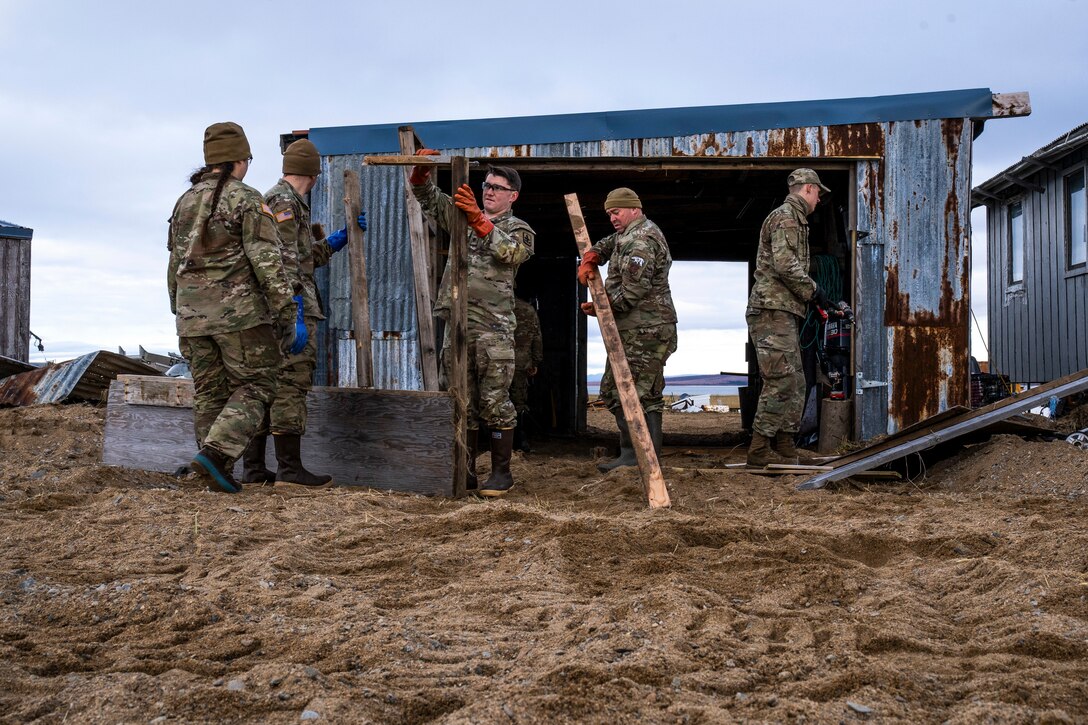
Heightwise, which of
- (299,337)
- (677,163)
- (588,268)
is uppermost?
(677,163)

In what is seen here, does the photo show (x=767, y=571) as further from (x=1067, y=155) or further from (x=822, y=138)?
(x=1067, y=155)

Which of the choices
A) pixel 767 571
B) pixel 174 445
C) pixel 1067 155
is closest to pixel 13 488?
pixel 174 445

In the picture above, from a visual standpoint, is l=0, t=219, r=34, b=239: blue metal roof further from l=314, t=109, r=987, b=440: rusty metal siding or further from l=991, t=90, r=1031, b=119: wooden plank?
l=991, t=90, r=1031, b=119: wooden plank

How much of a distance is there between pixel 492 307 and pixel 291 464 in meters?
1.51

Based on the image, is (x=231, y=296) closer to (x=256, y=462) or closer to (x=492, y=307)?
(x=256, y=462)

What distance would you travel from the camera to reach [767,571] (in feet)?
10.4

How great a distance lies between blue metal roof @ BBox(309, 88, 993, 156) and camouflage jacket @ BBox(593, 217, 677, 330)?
2.04m

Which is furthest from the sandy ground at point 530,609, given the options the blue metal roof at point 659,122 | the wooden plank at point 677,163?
the blue metal roof at point 659,122

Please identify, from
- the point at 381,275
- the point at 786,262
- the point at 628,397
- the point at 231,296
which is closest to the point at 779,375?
the point at 786,262

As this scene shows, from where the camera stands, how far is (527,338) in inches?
348

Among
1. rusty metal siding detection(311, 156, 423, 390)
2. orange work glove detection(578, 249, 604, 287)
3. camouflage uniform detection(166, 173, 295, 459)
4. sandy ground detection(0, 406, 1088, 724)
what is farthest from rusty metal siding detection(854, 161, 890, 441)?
camouflage uniform detection(166, 173, 295, 459)

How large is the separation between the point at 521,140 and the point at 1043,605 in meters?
6.51

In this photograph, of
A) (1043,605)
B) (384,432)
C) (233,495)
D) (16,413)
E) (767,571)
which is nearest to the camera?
(1043,605)

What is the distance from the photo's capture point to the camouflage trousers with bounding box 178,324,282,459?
4.62 metres
